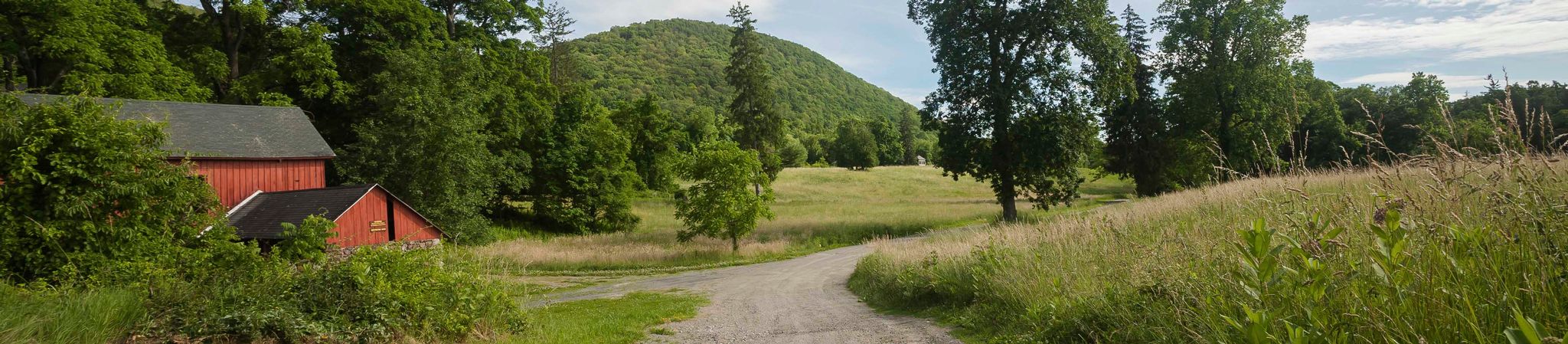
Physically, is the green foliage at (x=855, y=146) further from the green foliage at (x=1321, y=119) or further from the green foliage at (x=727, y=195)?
the green foliage at (x=727, y=195)

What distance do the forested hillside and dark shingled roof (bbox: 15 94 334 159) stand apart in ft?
199

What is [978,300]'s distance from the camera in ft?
31.9

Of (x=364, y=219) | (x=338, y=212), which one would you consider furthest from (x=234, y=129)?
(x=338, y=212)

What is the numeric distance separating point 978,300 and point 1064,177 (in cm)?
Result: 2263

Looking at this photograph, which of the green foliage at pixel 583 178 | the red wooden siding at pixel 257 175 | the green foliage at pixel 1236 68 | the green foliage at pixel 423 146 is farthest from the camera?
the green foliage at pixel 583 178

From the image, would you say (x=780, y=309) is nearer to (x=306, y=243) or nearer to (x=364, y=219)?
(x=306, y=243)

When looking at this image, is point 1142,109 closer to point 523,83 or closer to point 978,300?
point 523,83

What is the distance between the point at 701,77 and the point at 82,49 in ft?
391

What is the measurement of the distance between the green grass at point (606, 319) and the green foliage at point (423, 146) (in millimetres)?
16812

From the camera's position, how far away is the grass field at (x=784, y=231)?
2661 cm

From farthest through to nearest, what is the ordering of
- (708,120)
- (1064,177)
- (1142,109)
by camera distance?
1. (708,120)
2. (1142,109)
3. (1064,177)

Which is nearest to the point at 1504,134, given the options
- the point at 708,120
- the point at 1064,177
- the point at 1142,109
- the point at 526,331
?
the point at 526,331

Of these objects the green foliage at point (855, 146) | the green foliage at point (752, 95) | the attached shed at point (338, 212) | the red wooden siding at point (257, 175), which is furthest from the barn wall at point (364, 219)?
the green foliage at point (855, 146)

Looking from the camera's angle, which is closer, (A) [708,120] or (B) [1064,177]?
(B) [1064,177]
